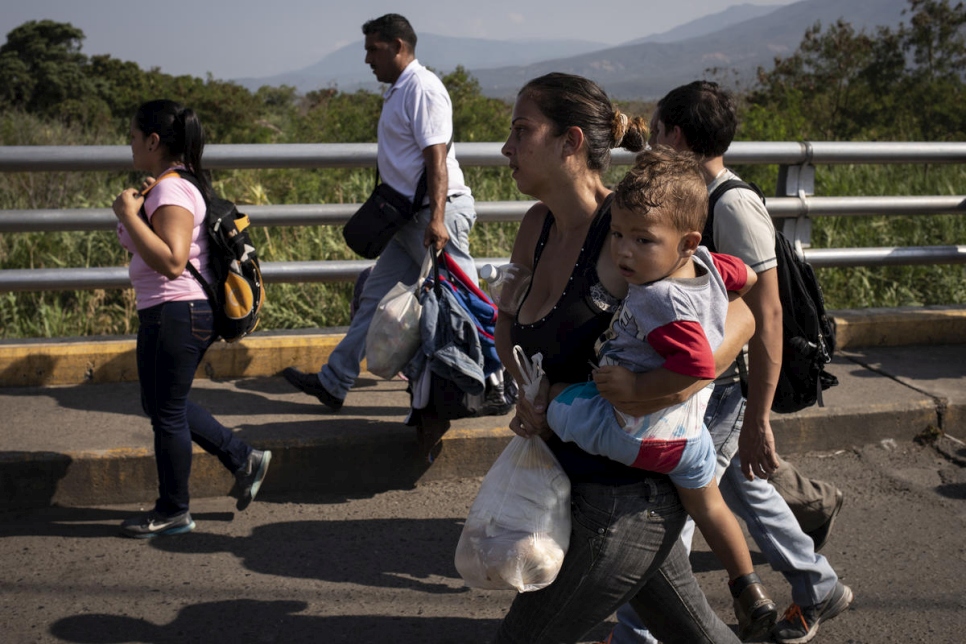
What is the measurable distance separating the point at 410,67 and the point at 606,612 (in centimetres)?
368

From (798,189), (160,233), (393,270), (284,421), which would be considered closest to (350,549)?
(284,421)

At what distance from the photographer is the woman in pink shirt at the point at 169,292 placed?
3.90 m

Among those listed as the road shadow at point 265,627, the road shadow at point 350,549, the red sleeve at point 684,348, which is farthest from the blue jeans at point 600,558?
the road shadow at point 350,549

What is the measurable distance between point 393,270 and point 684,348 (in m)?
3.45

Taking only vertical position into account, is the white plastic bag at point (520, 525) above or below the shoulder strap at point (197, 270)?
below

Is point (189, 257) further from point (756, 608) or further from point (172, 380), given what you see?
point (756, 608)

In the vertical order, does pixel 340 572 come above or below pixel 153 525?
below

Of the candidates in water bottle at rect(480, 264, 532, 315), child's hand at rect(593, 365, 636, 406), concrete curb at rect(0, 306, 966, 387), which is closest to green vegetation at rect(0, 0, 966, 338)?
concrete curb at rect(0, 306, 966, 387)

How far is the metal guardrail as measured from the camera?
557 centimetres

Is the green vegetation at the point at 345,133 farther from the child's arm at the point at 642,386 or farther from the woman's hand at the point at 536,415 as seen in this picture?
the child's arm at the point at 642,386

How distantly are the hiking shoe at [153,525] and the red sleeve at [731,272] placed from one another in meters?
2.76

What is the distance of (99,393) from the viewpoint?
5.49m

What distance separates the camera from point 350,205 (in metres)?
6.03

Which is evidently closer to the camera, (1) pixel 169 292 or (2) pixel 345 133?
(1) pixel 169 292
